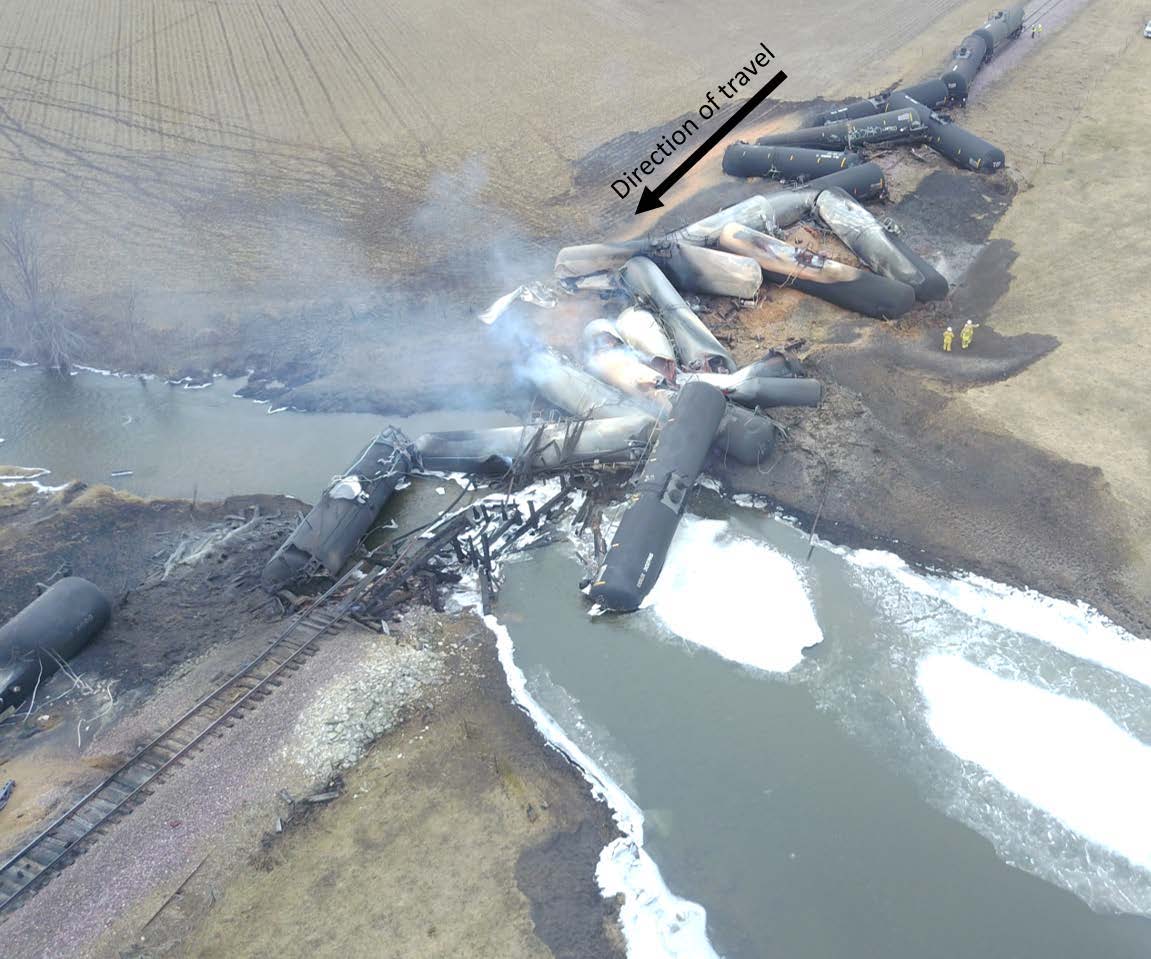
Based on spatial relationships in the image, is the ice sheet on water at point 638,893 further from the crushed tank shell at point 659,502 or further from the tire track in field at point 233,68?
the tire track in field at point 233,68

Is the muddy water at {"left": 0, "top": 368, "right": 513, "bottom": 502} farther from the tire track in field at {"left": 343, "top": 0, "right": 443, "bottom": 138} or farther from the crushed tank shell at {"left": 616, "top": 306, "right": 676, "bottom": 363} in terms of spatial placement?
the tire track in field at {"left": 343, "top": 0, "right": 443, "bottom": 138}

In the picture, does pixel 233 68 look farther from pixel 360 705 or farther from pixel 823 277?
pixel 360 705

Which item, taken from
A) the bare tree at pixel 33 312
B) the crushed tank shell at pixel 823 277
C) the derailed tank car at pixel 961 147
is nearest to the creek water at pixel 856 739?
the crushed tank shell at pixel 823 277

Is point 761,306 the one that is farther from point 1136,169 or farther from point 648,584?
point 1136,169

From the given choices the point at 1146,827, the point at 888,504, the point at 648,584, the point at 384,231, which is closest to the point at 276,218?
the point at 384,231

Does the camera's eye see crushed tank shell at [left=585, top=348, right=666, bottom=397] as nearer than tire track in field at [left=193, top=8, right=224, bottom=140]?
Yes

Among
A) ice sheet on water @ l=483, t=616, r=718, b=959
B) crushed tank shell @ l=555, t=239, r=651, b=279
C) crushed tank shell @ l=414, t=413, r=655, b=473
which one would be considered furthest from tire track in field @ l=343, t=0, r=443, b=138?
ice sheet on water @ l=483, t=616, r=718, b=959
